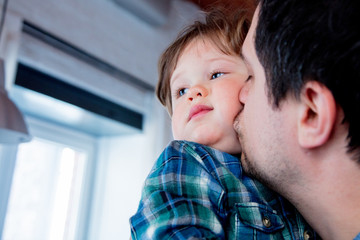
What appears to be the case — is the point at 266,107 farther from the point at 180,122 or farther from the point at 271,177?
the point at 180,122

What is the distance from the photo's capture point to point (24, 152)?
221 centimetres

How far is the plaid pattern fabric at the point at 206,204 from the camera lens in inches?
25.0

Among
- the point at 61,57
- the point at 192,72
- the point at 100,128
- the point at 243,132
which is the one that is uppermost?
the point at 61,57

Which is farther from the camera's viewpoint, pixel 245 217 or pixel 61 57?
pixel 61 57

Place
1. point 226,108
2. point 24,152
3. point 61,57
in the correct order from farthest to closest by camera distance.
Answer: point 24,152 → point 61,57 → point 226,108

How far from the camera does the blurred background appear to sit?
1.95 m

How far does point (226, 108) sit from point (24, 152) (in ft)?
5.44

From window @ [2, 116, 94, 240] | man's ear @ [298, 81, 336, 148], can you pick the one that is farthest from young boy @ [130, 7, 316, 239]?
window @ [2, 116, 94, 240]

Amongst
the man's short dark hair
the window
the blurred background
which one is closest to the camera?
the man's short dark hair

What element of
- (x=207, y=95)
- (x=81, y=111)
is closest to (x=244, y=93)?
(x=207, y=95)

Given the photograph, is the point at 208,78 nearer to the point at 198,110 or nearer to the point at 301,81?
the point at 198,110

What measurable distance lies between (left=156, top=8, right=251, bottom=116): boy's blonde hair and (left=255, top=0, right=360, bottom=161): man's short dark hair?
31cm

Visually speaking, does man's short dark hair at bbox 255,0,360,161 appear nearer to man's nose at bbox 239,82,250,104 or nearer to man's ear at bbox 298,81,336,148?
man's ear at bbox 298,81,336,148

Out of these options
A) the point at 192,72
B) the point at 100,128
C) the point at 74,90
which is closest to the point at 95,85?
the point at 74,90
